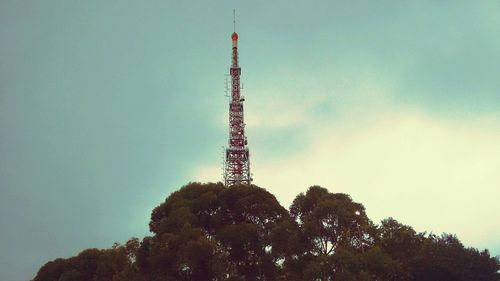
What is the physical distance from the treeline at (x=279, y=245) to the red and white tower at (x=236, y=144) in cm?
2554

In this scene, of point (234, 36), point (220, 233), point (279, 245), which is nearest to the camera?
point (279, 245)

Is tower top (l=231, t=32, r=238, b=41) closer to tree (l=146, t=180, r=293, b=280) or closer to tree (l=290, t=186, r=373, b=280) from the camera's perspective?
tree (l=146, t=180, r=293, b=280)

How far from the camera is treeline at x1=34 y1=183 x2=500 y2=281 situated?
3997 centimetres

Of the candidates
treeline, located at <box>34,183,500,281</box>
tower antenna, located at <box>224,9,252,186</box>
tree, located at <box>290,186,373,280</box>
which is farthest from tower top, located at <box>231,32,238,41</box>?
tree, located at <box>290,186,373,280</box>

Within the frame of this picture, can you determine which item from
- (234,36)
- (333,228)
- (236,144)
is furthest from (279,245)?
(234,36)

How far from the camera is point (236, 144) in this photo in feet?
255

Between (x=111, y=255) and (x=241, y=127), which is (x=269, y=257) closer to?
(x=111, y=255)

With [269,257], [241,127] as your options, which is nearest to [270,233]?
[269,257]

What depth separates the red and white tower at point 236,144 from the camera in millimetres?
76269

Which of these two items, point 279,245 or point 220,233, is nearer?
point 279,245

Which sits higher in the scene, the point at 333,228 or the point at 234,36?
the point at 234,36

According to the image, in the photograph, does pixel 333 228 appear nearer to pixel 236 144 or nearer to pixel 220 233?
pixel 220 233

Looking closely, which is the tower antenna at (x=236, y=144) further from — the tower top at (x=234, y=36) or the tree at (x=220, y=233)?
the tree at (x=220, y=233)

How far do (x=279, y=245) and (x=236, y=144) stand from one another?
36508 mm
